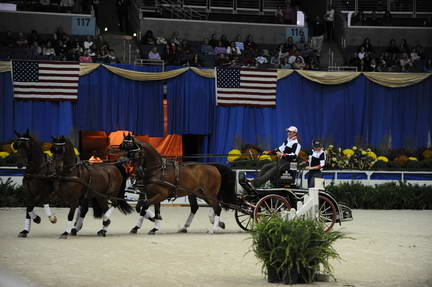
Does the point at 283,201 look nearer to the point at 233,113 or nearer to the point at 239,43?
the point at 233,113

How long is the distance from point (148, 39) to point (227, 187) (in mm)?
13805

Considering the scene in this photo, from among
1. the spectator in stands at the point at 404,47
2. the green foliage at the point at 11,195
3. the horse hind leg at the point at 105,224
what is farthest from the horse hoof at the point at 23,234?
the spectator in stands at the point at 404,47

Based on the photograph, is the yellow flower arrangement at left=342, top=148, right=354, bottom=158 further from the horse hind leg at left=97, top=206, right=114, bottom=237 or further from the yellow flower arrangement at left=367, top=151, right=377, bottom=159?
the horse hind leg at left=97, top=206, right=114, bottom=237

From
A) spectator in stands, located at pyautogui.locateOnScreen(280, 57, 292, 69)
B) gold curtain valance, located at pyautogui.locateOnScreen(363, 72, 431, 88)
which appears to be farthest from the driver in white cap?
spectator in stands, located at pyautogui.locateOnScreen(280, 57, 292, 69)

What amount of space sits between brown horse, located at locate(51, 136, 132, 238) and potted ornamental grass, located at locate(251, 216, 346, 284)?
622 cm

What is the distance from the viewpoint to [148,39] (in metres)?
30.9

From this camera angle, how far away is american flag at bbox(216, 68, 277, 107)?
26.8 m

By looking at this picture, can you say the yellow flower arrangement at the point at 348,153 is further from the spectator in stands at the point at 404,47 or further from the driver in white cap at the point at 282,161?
the driver in white cap at the point at 282,161

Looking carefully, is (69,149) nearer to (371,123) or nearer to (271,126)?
(271,126)

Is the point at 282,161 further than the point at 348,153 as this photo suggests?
No

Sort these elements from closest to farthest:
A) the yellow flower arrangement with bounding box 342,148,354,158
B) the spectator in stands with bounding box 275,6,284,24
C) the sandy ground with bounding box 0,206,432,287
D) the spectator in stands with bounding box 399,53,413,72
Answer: the sandy ground with bounding box 0,206,432,287 < the yellow flower arrangement with bounding box 342,148,354,158 < the spectator in stands with bounding box 399,53,413,72 < the spectator in stands with bounding box 275,6,284,24

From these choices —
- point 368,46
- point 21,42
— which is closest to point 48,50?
point 21,42

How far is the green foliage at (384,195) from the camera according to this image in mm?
25406

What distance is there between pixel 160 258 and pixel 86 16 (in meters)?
19.4
